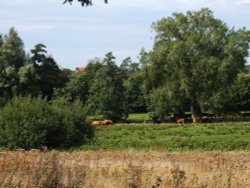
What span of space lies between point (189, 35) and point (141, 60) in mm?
6248

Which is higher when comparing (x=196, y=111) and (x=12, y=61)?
(x=12, y=61)

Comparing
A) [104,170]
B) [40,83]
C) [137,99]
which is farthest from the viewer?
[137,99]

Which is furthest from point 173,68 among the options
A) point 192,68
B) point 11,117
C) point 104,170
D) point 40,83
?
point 104,170

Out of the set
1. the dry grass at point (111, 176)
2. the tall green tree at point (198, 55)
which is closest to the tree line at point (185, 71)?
the tall green tree at point (198, 55)

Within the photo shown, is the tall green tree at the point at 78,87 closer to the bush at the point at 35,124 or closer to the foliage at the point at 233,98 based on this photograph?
the foliage at the point at 233,98

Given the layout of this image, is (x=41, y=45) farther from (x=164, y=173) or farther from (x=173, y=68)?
(x=164, y=173)

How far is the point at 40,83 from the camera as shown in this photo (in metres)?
73.8

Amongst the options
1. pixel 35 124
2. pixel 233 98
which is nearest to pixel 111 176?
pixel 35 124

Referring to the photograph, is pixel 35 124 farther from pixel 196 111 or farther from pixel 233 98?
pixel 233 98

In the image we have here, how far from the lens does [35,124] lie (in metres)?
26.6

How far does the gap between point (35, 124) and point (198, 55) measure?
111 ft

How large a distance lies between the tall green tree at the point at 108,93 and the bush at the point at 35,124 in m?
33.5

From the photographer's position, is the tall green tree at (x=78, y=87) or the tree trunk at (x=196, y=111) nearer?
the tree trunk at (x=196, y=111)

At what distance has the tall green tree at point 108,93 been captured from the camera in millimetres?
62656
